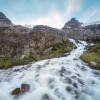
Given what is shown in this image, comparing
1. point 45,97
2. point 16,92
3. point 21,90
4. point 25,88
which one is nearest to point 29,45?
point 25,88

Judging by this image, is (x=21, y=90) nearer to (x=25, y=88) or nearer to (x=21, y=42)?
(x=25, y=88)

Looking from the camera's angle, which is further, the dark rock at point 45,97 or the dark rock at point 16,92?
the dark rock at point 16,92

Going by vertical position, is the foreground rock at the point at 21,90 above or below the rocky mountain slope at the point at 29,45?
below

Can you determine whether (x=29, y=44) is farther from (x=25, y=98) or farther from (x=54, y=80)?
(x=25, y=98)

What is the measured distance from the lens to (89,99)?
1906 centimetres

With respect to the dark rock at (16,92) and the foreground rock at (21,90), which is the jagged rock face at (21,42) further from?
the dark rock at (16,92)

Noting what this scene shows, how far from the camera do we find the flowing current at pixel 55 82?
1956 centimetres

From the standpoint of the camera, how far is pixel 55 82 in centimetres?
2330

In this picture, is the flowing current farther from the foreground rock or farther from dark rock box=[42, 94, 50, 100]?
the foreground rock

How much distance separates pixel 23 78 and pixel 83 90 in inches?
368

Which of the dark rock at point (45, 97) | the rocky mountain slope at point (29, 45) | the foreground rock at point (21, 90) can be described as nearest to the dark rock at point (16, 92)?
the foreground rock at point (21, 90)

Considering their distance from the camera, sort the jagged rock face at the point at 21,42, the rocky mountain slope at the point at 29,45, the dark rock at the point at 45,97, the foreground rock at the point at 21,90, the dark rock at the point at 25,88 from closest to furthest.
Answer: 1. the dark rock at the point at 45,97
2. the foreground rock at the point at 21,90
3. the dark rock at the point at 25,88
4. the rocky mountain slope at the point at 29,45
5. the jagged rock face at the point at 21,42

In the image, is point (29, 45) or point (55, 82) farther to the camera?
point (29, 45)

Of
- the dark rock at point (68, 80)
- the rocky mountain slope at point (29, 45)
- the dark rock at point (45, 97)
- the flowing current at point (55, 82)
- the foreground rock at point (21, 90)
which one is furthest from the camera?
the rocky mountain slope at point (29, 45)
